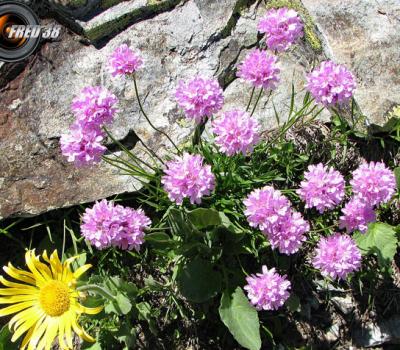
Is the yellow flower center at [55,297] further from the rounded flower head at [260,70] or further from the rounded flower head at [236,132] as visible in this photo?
the rounded flower head at [260,70]

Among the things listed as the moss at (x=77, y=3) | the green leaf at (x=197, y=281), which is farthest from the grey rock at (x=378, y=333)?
the moss at (x=77, y=3)

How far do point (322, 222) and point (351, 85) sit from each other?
1.19m

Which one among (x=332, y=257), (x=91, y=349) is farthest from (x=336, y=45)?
(x=91, y=349)

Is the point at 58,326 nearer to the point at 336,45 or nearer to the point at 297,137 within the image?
the point at 297,137

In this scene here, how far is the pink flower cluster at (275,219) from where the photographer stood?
3.17 m

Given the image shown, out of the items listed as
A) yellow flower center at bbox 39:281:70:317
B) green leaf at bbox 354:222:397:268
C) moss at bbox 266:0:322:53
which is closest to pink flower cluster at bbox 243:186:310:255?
green leaf at bbox 354:222:397:268

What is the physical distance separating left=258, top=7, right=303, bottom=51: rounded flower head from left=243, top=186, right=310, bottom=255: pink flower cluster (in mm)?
928

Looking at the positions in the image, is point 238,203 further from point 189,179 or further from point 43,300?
point 43,300

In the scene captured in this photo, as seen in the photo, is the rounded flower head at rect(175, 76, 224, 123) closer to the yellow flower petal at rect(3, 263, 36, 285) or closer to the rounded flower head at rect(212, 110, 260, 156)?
the rounded flower head at rect(212, 110, 260, 156)

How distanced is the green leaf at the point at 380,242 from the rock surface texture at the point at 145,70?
0.84 m

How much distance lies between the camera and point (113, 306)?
3.63 m

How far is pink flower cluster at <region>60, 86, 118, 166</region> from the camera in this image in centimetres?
318

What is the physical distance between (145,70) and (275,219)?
6.00ft

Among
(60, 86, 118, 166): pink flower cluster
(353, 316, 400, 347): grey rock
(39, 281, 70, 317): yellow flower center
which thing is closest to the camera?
(60, 86, 118, 166): pink flower cluster
